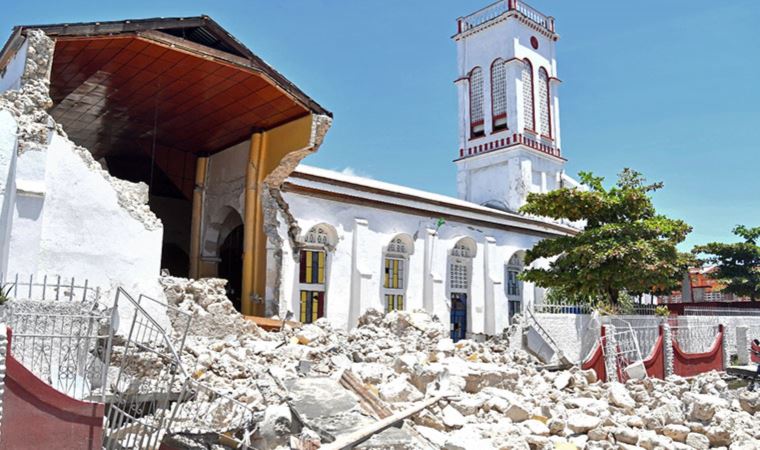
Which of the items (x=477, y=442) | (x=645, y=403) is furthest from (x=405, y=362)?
(x=645, y=403)

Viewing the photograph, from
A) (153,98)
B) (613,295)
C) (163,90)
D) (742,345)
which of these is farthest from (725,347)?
(153,98)

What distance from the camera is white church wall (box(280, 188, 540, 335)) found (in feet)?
62.9

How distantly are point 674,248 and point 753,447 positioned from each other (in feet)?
26.7

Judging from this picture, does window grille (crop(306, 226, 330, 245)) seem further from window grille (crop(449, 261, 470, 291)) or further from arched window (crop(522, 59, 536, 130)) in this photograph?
arched window (crop(522, 59, 536, 130))

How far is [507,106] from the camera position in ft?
109

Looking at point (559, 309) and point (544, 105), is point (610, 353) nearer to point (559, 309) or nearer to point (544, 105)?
point (559, 309)

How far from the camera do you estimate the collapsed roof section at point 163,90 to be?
12.9 m

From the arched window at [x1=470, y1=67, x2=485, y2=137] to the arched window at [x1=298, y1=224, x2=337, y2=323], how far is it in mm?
17712

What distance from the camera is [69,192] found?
11797 millimetres

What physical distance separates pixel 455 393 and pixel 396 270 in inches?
455

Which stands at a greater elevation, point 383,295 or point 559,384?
point 383,295

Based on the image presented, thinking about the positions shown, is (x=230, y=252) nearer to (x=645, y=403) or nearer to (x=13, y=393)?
(x=645, y=403)

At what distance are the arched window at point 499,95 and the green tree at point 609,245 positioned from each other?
15.9 m

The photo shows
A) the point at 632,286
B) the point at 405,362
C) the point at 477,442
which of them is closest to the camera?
the point at 477,442
